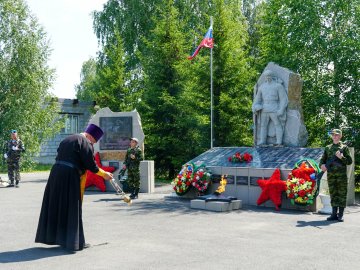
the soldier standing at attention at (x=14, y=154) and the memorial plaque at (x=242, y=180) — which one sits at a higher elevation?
the soldier standing at attention at (x=14, y=154)

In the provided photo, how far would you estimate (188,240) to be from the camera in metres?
7.31

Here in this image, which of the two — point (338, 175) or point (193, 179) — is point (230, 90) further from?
point (338, 175)

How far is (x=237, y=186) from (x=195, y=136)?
9234 mm

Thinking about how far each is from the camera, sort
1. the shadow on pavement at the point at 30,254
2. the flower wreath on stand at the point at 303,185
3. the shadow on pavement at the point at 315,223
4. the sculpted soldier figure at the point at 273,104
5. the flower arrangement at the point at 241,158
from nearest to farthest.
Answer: the shadow on pavement at the point at 30,254 → the shadow on pavement at the point at 315,223 → the flower wreath on stand at the point at 303,185 → the flower arrangement at the point at 241,158 → the sculpted soldier figure at the point at 273,104

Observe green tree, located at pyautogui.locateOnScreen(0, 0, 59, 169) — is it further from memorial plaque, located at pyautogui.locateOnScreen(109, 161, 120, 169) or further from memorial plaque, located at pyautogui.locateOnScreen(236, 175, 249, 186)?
memorial plaque, located at pyautogui.locateOnScreen(236, 175, 249, 186)

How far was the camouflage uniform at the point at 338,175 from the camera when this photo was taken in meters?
9.35

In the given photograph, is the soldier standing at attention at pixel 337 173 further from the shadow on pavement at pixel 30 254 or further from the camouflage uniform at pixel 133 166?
the shadow on pavement at pixel 30 254

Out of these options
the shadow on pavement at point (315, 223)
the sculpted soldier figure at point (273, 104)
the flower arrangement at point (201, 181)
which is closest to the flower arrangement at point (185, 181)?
the flower arrangement at point (201, 181)

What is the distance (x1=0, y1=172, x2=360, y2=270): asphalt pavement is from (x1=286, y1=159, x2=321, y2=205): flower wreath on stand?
1.11 ft

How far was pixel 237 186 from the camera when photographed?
12.4 metres

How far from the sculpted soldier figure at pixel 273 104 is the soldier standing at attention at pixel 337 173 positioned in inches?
156

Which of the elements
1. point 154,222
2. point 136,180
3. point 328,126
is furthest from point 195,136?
point 154,222

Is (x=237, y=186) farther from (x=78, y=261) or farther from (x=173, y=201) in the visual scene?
(x=78, y=261)

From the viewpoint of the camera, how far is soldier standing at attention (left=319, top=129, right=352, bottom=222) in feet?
30.7
